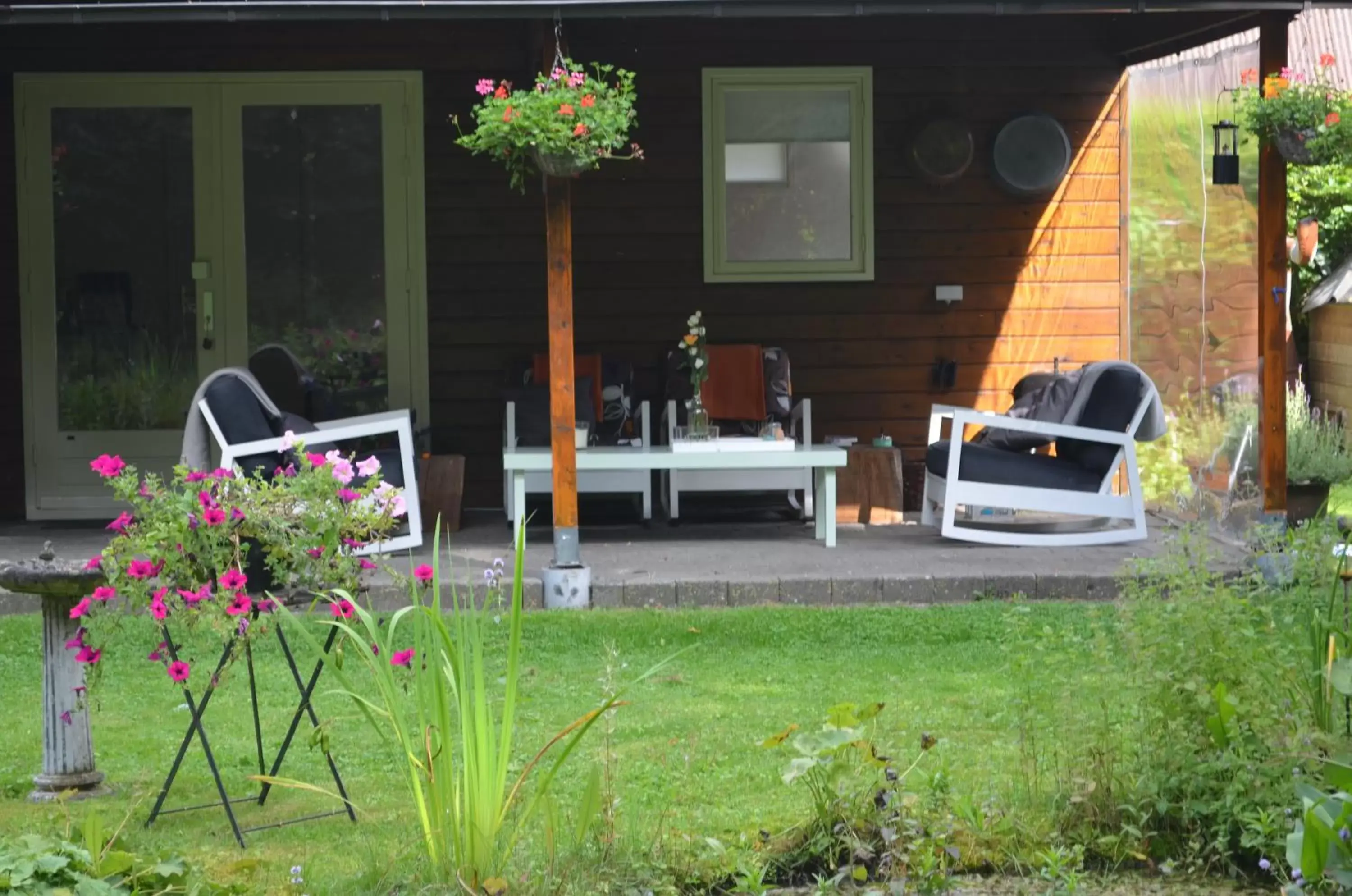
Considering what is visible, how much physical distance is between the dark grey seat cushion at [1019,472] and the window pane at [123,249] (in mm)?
4047

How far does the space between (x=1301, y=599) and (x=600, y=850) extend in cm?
170

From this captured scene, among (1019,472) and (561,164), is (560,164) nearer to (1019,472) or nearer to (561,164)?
(561,164)

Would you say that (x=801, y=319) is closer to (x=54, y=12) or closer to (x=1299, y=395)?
(x=1299, y=395)

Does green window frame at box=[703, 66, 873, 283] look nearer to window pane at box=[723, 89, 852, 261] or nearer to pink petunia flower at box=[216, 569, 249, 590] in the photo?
window pane at box=[723, 89, 852, 261]

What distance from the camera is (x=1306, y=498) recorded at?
27.9ft

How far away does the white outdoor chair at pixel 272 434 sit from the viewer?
7.40 meters

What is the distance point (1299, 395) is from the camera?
10.9m

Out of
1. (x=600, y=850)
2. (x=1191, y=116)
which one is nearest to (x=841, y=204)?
(x=1191, y=116)

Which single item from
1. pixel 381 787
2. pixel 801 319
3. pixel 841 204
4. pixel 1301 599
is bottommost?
pixel 381 787

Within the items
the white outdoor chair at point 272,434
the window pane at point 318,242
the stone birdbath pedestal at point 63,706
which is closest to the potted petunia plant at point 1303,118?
the white outdoor chair at point 272,434

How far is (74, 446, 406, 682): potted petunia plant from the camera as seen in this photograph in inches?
152

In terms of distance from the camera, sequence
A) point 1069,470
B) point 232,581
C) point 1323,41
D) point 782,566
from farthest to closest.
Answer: point 1323,41 < point 1069,470 < point 782,566 < point 232,581

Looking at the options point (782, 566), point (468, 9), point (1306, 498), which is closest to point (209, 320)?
point (468, 9)

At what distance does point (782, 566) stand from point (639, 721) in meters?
2.33
